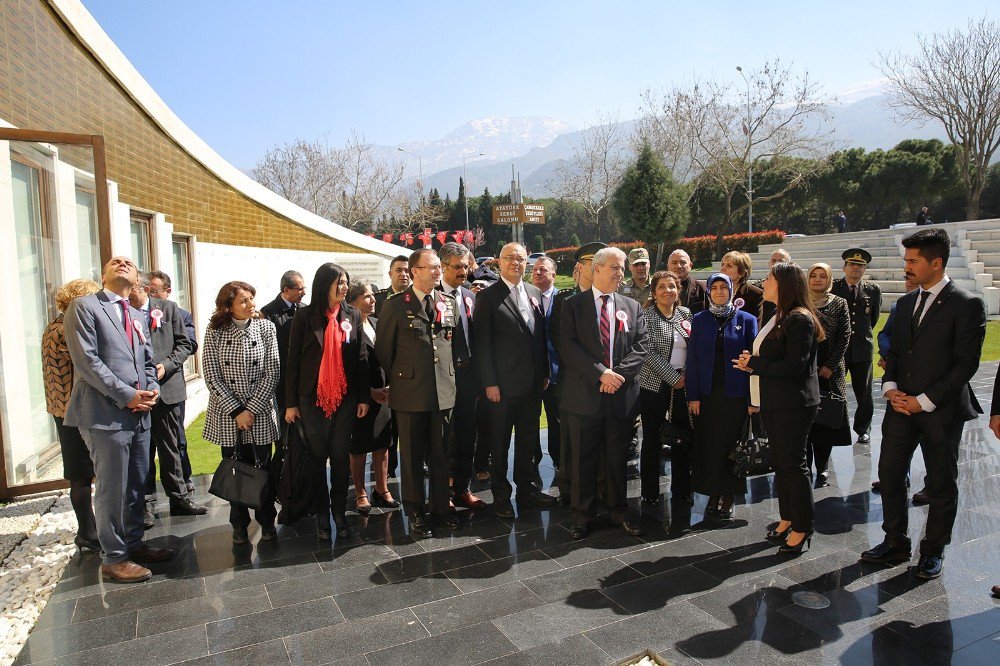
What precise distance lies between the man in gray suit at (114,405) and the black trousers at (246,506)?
1.89 ft

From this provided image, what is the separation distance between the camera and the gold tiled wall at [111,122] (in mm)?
5781

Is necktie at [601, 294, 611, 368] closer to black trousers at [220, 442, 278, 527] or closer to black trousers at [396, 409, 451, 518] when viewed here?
black trousers at [396, 409, 451, 518]

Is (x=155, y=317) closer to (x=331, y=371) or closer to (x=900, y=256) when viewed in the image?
(x=331, y=371)

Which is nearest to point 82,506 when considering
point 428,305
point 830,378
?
point 428,305

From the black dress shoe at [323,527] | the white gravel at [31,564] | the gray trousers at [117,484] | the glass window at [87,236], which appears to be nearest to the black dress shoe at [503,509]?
the black dress shoe at [323,527]

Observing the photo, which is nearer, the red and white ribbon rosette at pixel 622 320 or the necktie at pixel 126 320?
the necktie at pixel 126 320

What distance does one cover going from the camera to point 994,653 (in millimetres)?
3051

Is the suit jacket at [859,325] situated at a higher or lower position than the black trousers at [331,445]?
higher

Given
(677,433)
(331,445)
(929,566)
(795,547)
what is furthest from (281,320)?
(929,566)

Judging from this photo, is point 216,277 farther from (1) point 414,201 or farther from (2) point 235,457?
(1) point 414,201

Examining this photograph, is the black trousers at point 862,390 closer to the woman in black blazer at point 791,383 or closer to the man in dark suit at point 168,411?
the woman in black blazer at point 791,383

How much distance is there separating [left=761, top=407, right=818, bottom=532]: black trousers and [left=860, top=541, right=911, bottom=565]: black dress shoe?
347 millimetres

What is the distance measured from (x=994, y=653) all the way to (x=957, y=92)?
1463 inches

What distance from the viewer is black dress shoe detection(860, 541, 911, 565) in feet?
13.2
